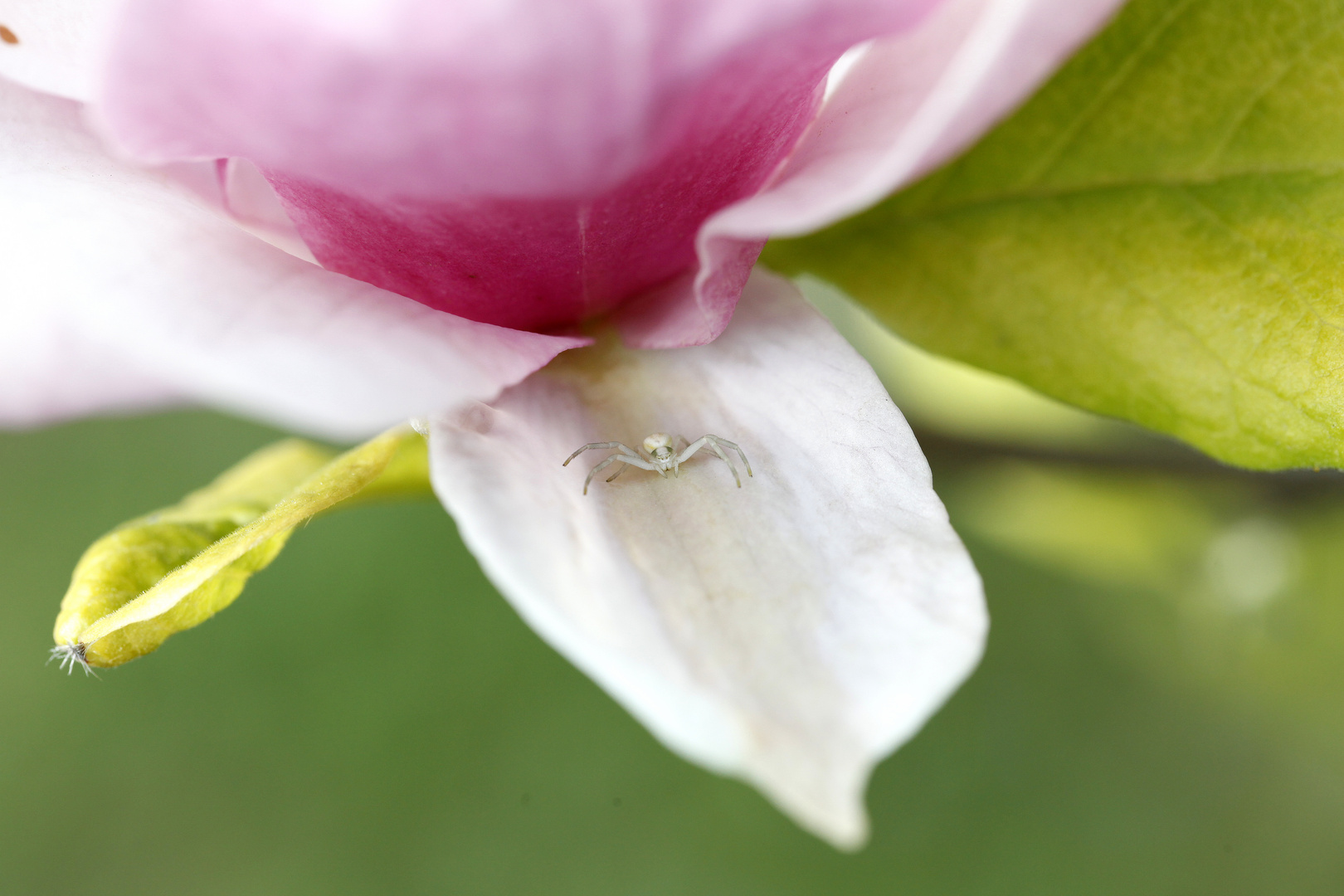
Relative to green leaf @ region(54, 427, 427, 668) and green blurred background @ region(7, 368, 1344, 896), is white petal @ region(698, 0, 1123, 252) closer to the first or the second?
green leaf @ region(54, 427, 427, 668)

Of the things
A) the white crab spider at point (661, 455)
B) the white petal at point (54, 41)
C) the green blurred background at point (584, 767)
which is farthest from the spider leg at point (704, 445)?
the green blurred background at point (584, 767)

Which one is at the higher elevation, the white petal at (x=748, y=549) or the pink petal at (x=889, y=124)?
the pink petal at (x=889, y=124)

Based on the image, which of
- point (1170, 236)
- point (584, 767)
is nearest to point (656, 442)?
point (1170, 236)

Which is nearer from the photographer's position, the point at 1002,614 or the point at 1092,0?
the point at 1092,0

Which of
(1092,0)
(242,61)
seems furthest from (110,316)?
(1092,0)

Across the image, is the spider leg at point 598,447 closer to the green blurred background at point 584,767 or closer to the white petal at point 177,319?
the white petal at point 177,319

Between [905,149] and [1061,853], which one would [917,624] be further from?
[1061,853]

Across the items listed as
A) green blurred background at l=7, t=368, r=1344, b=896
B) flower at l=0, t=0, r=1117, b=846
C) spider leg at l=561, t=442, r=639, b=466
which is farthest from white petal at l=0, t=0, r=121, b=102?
green blurred background at l=7, t=368, r=1344, b=896

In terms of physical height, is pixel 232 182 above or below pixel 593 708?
above
